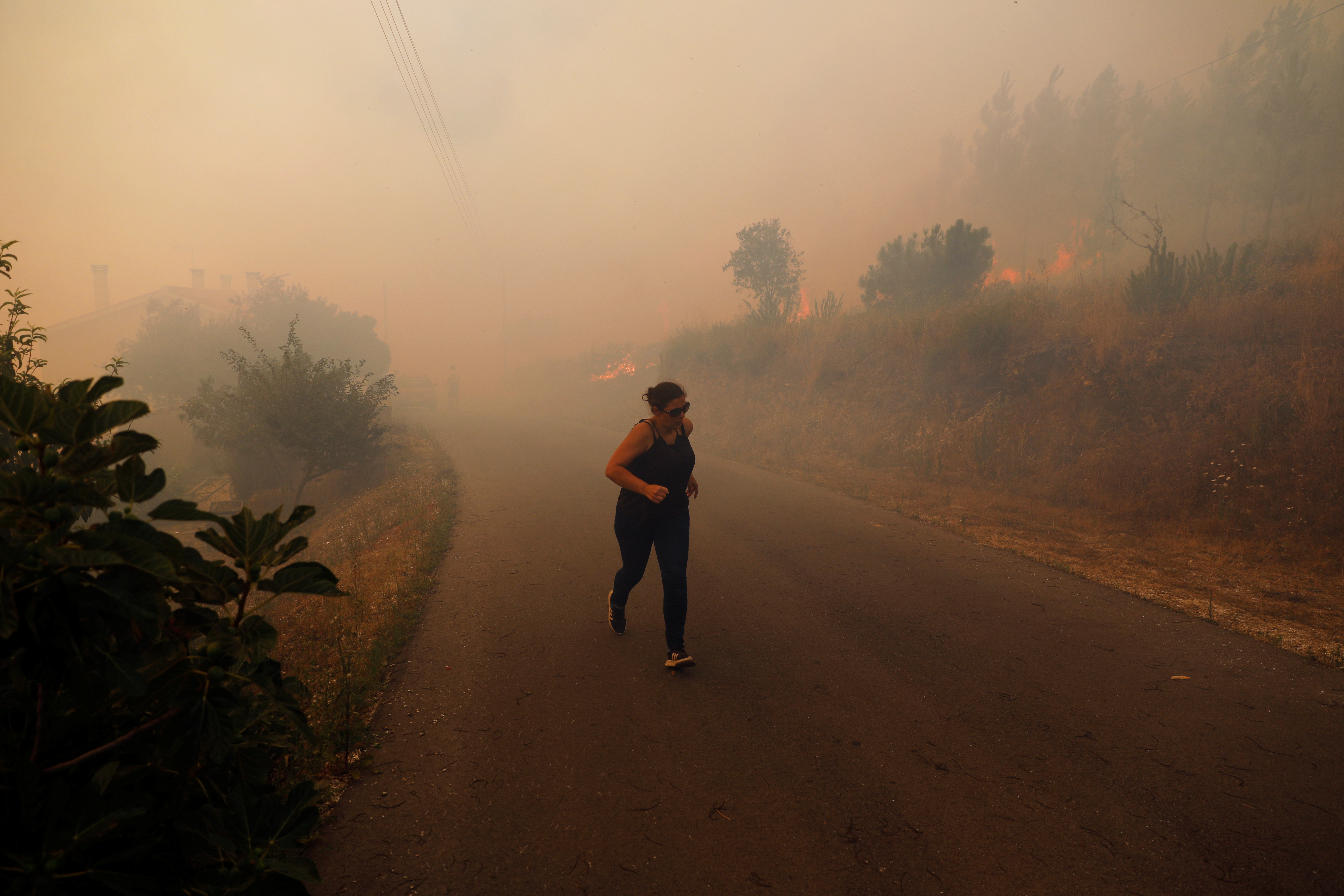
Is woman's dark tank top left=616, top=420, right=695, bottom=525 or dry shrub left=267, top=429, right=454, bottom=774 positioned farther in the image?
woman's dark tank top left=616, top=420, right=695, bottom=525

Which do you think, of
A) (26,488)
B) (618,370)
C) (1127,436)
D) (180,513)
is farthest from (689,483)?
(618,370)

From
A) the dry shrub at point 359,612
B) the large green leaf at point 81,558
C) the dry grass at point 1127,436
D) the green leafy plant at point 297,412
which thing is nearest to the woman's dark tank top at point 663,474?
the dry shrub at point 359,612

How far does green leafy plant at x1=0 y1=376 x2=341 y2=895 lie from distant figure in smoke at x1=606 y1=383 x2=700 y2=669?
297cm

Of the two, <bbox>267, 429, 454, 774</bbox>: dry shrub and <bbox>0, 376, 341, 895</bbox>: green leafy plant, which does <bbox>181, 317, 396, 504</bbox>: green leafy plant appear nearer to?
<bbox>267, 429, 454, 774</bbox>: dry shrub

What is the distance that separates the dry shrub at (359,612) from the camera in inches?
156

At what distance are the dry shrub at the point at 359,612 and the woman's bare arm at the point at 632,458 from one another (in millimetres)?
2219

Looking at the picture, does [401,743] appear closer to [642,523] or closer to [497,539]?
[642,523]

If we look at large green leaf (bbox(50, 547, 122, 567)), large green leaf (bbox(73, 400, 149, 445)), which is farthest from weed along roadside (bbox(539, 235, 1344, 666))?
large green leaf (bbox(73, 400, 149, 445))

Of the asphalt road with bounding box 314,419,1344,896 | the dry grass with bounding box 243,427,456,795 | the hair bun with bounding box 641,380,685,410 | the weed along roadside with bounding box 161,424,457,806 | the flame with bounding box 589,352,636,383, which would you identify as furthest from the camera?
the flame with bounding box 589,352,636,383

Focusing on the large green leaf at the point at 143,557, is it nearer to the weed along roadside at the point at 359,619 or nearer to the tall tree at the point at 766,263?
the weed along roadside at the point at 359,619

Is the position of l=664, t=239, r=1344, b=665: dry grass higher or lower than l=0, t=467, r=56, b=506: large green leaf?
lower

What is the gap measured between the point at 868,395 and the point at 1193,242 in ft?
122

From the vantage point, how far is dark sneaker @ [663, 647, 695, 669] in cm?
466

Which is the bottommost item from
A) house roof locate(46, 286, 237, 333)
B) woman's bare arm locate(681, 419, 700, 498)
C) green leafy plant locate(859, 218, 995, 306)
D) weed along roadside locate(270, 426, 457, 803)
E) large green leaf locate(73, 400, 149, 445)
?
weed along roadside locate(270, 426, 457, 803)
